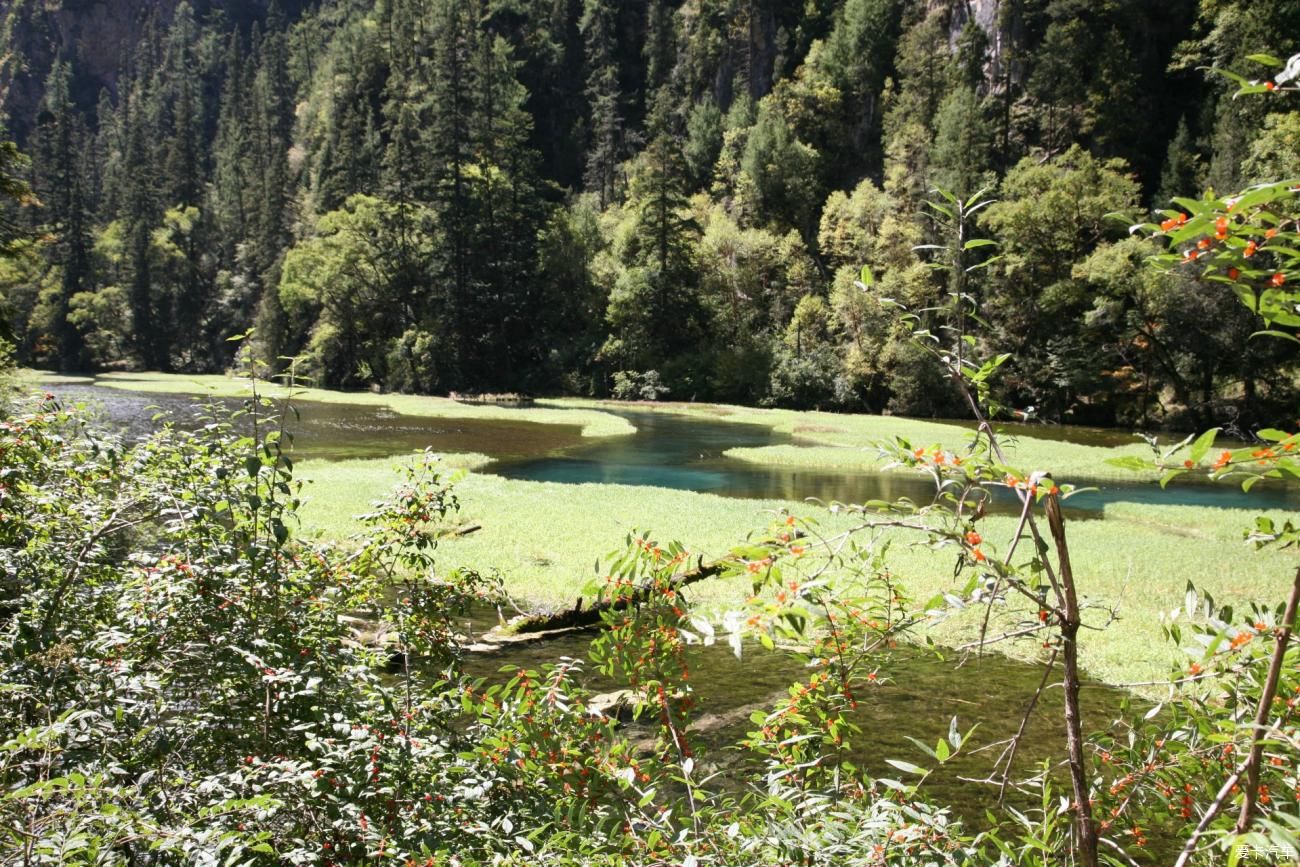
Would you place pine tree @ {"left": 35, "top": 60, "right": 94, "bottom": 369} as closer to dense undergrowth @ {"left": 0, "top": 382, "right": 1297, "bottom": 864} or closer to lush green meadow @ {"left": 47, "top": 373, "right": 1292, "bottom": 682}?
lush green meadow @ {"left": 47, "top": 373, "right": 1292, "bottom": 682}

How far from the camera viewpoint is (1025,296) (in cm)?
5334

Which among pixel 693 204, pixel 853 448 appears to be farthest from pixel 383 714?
pixel 693 204

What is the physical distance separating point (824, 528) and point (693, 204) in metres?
66.4

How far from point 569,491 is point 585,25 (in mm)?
104093

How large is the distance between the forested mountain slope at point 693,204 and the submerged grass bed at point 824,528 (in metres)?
10.6

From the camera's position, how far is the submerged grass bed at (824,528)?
1324 cm

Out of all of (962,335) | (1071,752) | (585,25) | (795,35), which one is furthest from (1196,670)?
(585,25)

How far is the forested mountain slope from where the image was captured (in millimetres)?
50156

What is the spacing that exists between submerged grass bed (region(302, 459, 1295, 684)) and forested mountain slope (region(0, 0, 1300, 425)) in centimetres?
1056

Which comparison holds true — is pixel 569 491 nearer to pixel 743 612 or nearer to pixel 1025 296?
pixel 743 612

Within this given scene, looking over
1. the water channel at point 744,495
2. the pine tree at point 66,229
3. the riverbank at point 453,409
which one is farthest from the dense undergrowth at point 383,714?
the pine tree at point 66,229

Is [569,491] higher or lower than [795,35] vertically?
lower

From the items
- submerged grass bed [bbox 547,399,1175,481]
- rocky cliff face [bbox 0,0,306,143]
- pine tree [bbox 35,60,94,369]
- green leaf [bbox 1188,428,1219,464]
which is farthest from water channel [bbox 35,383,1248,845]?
rocky cliff face [bbox 0,0,306,143]

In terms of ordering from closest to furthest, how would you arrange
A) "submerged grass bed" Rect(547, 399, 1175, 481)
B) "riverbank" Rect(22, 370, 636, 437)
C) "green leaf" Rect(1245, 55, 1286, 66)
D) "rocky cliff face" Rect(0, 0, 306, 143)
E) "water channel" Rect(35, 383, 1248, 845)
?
1. "green leaf" Rect(1245, 55, 1286, 66)
2. "water channel" Rect(35, 383, 1248, 845)
3. "submerged grass bed" Rect(547, 399, 1175, 481)
4. "riverbank" Rect(22, 370, 636, 437)
5. "rocky cliff face" Rect(0, 0, 306, 143)
